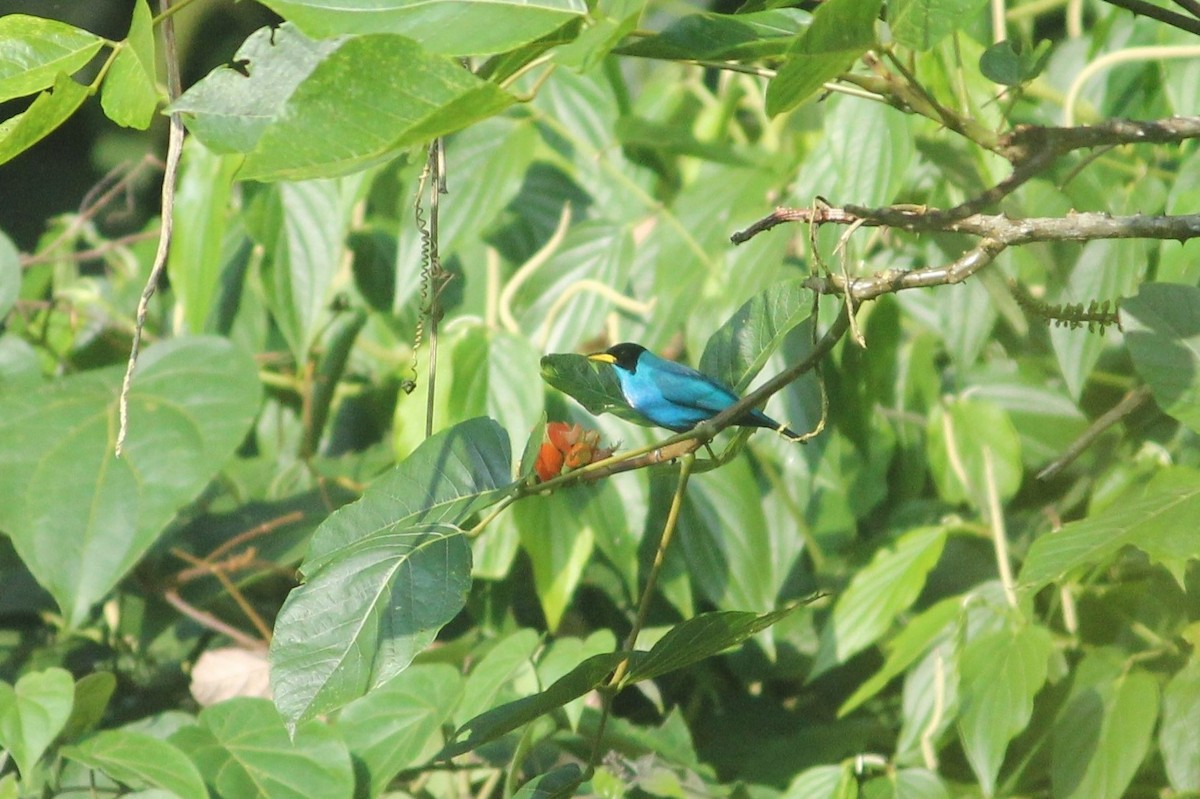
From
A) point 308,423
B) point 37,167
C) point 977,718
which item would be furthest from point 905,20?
point 37,167

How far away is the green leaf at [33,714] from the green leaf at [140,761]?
0.15 feet

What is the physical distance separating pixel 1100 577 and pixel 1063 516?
21cm

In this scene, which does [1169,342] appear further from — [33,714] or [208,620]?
[208,620]

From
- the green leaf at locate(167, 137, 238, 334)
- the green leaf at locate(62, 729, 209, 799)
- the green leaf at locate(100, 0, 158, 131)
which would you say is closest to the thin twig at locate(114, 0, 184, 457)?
the green leaf at locate(100, 0, 158, 131)

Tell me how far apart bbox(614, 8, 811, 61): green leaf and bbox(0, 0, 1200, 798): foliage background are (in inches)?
2.4

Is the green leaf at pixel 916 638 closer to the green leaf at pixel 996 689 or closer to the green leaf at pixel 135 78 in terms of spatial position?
the green leaf at pixel 996 689

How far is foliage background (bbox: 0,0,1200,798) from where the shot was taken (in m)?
1.02

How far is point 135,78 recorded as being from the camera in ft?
2.43


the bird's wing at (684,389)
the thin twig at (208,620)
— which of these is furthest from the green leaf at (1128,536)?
the thin twig at (208,620)

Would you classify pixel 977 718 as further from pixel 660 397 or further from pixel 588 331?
pixel 588 331

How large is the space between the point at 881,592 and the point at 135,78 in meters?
1.29

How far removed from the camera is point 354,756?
4.74 feet

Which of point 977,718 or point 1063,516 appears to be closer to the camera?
point 977,718

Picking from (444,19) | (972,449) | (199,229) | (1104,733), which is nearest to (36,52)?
(444,19)
